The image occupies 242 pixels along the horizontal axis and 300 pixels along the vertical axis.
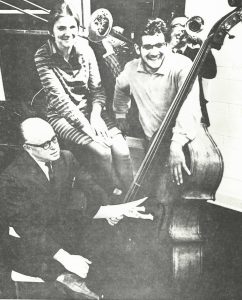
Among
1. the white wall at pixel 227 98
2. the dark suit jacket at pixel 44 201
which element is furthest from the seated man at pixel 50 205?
the white wall at pixel 227 98

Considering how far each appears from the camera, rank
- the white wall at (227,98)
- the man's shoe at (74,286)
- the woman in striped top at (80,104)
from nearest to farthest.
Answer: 1. the white wall at (227,98)
2. the woman in striped top at (80,104)
3. the man's shoe at (74,286)

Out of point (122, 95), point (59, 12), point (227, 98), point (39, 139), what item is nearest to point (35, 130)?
point (39, 139)

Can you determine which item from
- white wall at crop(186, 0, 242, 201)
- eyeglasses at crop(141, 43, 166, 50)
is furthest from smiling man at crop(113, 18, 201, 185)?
white wall at crop(186, 0, 242, 201)

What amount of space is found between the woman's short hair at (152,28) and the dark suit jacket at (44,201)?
718mm

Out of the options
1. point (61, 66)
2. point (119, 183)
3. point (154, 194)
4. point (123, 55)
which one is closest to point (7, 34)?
point (61, 66)

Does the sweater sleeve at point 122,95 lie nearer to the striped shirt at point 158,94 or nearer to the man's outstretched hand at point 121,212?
the striped shirt at point 158,94

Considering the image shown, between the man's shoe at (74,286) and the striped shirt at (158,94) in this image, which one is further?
the man's shoe at (74,286)

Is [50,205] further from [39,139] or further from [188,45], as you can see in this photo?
[188,45]

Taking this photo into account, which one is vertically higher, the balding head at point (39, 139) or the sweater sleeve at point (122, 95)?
the sweater sleeve at point (122, 95)

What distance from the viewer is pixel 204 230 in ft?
6.35

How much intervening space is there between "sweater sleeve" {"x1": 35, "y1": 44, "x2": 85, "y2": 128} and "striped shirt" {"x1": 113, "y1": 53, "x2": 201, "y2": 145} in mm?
216

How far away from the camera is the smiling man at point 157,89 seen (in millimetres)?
1809

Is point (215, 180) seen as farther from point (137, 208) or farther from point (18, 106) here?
point (18, 106)

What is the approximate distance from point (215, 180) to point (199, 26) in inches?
30.0
